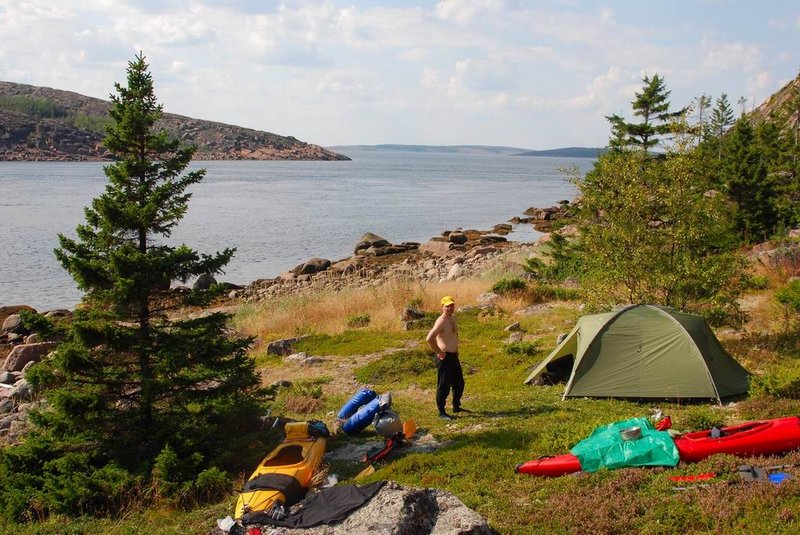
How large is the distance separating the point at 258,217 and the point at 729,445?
52.6 meters

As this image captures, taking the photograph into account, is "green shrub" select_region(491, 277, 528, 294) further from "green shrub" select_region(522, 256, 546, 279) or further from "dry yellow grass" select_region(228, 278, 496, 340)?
"green shrub" select_region(522, 256, 546, 279)

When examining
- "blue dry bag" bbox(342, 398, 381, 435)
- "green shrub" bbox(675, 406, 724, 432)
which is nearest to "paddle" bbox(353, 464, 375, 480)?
"blue dry bag" bbox(342, 398, 381, 435)

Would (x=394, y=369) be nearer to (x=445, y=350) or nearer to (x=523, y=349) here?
(x=523, y=349)

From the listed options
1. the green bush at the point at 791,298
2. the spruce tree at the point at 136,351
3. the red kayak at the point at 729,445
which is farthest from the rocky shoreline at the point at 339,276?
the green bush at the point at 791,298

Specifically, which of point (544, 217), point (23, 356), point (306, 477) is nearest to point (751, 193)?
point (306, 477)

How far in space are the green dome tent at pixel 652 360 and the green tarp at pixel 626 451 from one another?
3.00 m

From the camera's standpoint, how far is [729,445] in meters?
8.24

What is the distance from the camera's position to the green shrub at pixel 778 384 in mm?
10469

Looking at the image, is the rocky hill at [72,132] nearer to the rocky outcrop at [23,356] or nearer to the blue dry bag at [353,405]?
Answer: the rocky outcrop at [23,356]

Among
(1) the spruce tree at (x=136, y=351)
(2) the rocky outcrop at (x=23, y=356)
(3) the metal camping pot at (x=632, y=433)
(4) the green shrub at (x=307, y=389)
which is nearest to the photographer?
(3) the metal camping pot at (x=632, y=433)

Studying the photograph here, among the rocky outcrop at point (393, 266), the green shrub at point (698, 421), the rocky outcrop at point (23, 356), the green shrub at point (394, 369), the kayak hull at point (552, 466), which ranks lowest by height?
the rocky outcrop at point (23, 356)

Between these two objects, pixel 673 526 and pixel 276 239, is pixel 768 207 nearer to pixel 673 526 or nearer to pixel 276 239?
pixel 673 526

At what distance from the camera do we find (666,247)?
14.6 m

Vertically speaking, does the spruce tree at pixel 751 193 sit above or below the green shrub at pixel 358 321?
above
